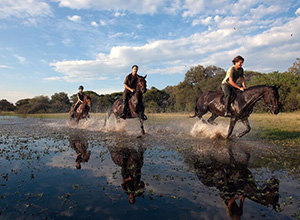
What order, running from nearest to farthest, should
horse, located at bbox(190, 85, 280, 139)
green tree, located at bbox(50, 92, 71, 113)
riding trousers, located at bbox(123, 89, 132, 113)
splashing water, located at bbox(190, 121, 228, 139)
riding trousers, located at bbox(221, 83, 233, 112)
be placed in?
1. horse, located at bbox(190, 85, 280, 139)
2. riding trousers, located at bbox(221, 83, 233, 112)
3. splashing water, located at bbox(190, 121, 228, 139)
4. riding trousers, located at bbox(123, 89, 132, 113)
5. green tree, located at bbox(50, 92, 71, 113)

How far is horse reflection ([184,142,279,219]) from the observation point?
3.25 metres

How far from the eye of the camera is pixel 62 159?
586cm

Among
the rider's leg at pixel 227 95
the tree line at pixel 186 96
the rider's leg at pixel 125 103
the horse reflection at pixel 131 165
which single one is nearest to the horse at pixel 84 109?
the rider's leg at pixel 125 103

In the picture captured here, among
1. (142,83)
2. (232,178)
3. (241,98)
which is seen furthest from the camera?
(142,83)

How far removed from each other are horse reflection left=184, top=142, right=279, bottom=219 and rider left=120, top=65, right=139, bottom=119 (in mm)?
5308

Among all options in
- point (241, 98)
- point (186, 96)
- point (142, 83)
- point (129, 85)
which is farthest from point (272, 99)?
point (186, 96)

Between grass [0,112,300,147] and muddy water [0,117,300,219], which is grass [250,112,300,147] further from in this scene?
muddy water [0,117,300,219]

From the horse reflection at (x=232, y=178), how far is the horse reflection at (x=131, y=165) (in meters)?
1.32

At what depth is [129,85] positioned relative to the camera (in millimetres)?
10656

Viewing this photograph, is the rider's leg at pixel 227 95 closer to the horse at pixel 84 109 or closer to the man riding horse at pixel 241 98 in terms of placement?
the man riding horse at pixel 241 98

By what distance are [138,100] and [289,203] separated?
7981 millimetres

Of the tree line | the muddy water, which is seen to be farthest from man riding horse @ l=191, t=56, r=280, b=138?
the tree line

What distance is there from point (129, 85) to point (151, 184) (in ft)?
23.9

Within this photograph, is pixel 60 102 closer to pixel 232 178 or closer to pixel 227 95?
pixel 227 95
